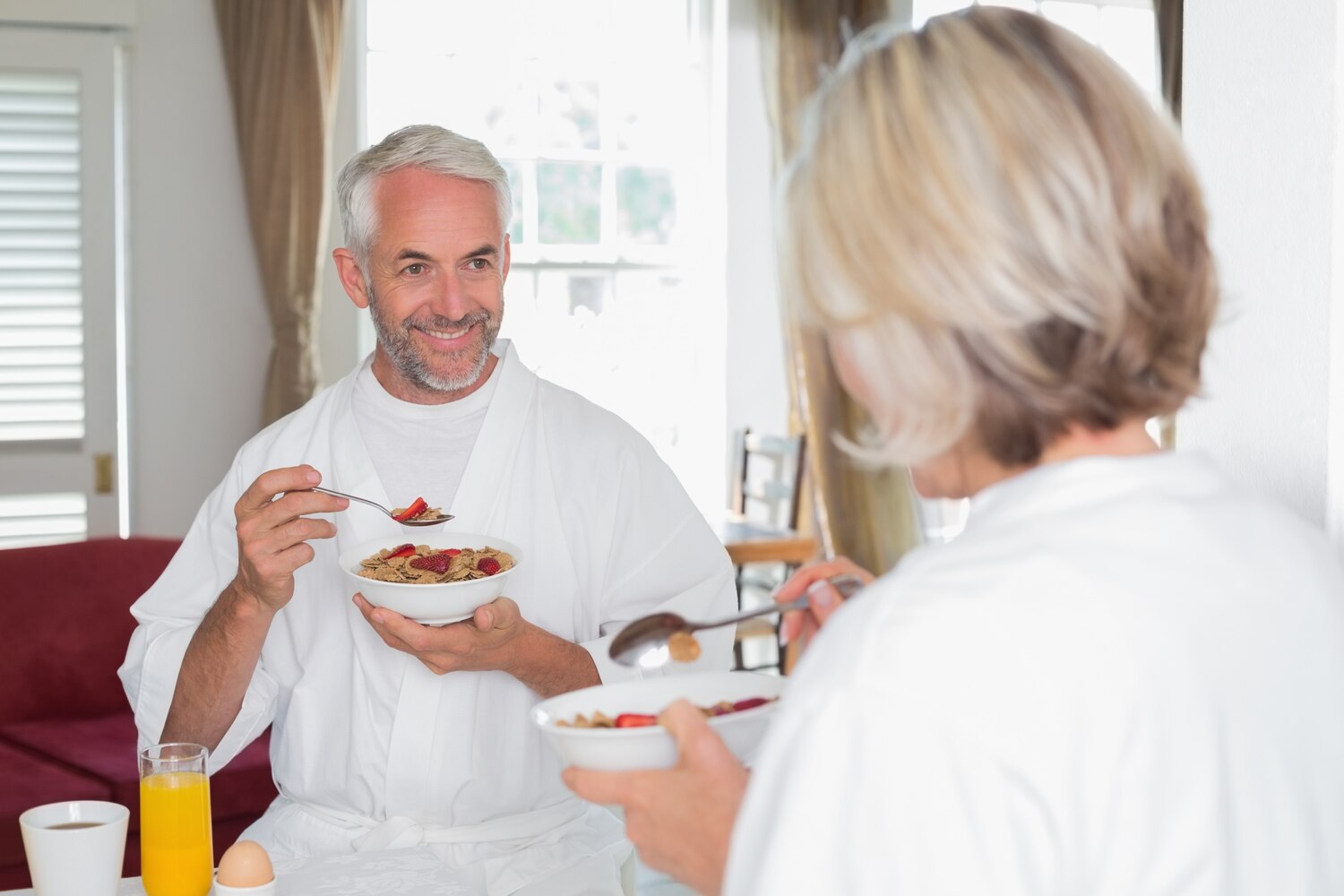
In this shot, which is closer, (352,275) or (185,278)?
(352,275)

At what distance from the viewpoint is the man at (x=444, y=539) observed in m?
1.74

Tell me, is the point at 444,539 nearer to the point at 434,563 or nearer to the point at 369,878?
the point at 434,563

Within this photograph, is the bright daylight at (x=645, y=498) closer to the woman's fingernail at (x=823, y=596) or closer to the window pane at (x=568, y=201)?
the woman's fingernail at (x=823, y=596)

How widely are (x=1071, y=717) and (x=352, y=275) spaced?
4.95 feet

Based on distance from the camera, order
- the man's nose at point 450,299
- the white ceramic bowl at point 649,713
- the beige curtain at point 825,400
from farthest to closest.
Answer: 1. the beige curtain at point 825,400
2. the man's nose at point 450,299
3. the white ceramic bowl at point 649,713

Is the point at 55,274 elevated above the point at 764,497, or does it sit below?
above

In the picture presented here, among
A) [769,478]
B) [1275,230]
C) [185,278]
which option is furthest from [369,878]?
[769,478]

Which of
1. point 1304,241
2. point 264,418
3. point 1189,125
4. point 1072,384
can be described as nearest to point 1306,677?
point 1072,384

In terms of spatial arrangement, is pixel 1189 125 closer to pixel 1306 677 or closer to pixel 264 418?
pixel 1306 677

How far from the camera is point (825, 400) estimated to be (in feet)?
16.4

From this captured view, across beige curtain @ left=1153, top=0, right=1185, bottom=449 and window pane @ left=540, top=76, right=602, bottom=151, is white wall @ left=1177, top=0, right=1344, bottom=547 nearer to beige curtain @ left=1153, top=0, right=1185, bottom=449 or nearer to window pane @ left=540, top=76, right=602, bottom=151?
window pane @ left=540, top=76, right=602, bottom=151

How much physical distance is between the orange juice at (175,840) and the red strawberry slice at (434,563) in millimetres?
366

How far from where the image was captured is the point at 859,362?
2.65 feet

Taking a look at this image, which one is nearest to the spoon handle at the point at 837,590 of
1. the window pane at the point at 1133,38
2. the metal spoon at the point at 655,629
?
the metal spoon at the point at 655,629
